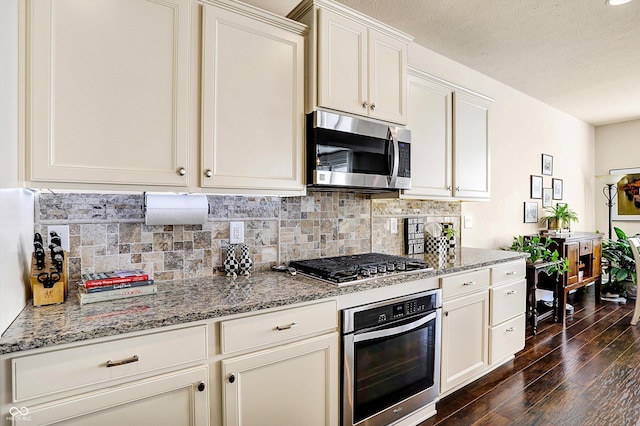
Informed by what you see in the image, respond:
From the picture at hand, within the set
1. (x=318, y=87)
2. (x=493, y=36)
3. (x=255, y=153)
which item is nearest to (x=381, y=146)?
(x=318, y=87)

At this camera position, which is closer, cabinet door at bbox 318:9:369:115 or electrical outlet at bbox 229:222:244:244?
cabinet door at bbox 318:9:369:115

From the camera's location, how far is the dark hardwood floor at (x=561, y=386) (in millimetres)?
2086

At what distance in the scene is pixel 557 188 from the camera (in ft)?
16.0

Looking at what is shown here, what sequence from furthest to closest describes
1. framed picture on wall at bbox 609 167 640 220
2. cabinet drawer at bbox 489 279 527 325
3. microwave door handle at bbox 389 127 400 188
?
framed picture on wall at bbox 609 167 640 220 < cabinet drawer at bbox 489 279 527 325 < microwave door handle at bbox 389 127 400 188

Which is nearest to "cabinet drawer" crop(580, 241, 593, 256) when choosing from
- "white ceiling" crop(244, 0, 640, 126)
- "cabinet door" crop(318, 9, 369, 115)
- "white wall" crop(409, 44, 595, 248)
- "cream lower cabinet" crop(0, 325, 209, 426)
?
"white wall" crop(409, 44, 595, 248)

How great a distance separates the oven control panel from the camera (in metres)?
1.70

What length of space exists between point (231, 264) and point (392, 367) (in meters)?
1.03

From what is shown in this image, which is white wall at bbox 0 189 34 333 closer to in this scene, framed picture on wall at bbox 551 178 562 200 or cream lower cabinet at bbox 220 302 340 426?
cream lower cabinet at bbox 220 302 340 426

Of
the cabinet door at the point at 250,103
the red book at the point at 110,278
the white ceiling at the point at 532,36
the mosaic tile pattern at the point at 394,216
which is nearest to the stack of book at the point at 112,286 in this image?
the red book at the point at 110,278

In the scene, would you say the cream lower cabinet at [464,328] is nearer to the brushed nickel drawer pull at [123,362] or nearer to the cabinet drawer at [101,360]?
the cabinet drawer at [101,360]

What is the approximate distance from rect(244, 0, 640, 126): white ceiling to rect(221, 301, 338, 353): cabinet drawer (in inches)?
76.1

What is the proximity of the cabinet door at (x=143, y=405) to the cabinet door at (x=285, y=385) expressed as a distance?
11 centimetres

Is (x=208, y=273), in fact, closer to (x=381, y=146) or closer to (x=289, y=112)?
(x=289, y=112)

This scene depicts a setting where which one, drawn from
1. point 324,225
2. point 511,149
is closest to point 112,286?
point 324,225
